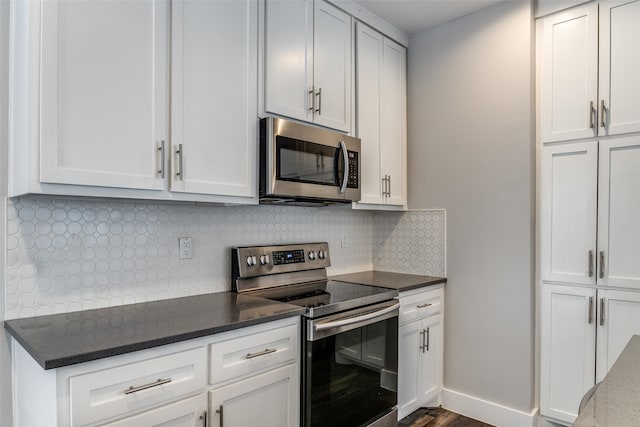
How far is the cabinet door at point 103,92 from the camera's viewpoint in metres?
1.33

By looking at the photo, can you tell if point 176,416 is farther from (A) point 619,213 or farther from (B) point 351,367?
(A) point 619,213

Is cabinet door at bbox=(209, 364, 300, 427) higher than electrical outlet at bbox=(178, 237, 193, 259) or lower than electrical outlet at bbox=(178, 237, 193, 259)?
lower

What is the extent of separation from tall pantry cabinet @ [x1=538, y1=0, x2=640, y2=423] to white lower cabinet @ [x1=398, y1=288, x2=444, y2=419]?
625 mm

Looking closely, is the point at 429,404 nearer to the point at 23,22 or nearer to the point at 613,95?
the point at 613,95

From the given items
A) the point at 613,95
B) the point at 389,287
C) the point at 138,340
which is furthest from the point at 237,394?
the point at 613,95

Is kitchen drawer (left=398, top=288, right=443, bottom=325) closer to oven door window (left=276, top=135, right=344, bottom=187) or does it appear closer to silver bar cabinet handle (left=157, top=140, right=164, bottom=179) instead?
oven door window (left=276, top=135, right=344, bottom=187)

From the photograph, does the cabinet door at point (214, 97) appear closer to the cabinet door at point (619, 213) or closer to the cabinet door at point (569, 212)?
the cabinet door at point (569, 212)

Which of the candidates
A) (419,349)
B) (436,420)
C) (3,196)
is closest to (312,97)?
(3,196)

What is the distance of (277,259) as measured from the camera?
2.35 metres

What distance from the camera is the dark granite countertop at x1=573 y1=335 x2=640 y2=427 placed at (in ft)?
2.48

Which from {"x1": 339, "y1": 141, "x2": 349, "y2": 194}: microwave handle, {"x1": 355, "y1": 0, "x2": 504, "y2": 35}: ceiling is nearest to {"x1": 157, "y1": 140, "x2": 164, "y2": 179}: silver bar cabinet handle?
{"x1": 339, "y1": 141, "x2": 349, "y2": 194}: microwave handle

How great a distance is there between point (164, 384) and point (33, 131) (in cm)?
94

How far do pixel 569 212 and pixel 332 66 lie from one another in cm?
162

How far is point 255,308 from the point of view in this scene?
176 centimetres
